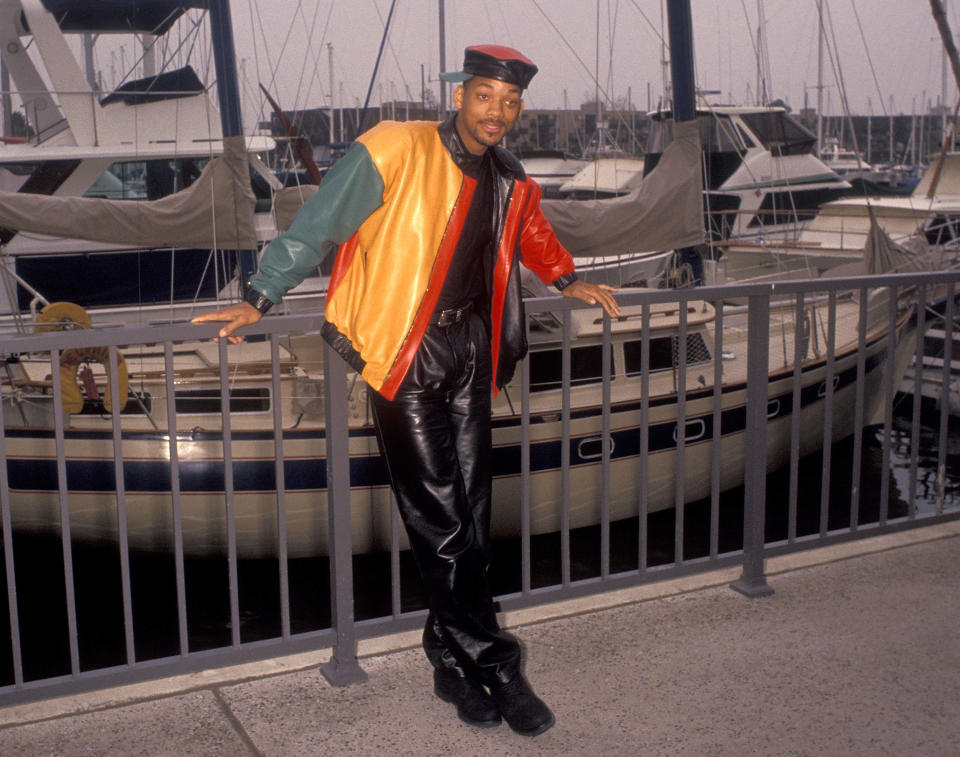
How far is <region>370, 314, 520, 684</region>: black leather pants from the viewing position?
3039 millimetres

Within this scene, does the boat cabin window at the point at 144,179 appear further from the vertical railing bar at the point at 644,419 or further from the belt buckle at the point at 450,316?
the belt buckle at the point at 450,316

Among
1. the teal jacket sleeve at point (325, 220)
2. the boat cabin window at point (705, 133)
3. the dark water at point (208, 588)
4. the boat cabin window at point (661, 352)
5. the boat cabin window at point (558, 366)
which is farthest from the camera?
the boat cabin window at point (705, 133)

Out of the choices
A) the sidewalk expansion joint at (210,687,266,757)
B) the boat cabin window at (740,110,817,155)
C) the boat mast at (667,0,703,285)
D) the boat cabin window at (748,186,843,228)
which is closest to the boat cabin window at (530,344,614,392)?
the boat mast at (667,0,703,285)

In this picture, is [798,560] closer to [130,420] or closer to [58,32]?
[130,420]

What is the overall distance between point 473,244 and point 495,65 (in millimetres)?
492

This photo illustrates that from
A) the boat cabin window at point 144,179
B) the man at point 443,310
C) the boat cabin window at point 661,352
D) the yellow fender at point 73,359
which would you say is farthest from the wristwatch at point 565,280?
the boat cabin window at point 144,179

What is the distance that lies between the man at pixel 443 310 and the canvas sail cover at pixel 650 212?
4.60m

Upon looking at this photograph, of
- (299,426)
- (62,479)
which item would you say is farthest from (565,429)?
(299,426)

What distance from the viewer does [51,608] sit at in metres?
8.79

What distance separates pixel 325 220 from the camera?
285 cm

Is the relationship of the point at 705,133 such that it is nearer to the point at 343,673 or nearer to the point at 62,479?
the point at 343,673

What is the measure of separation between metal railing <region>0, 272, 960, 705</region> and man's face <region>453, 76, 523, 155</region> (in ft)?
2.57

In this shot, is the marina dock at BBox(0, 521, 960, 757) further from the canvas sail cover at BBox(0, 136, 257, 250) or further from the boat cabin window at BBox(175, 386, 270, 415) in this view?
the canvas sail cover at BBox(0, 136, 257, 250)

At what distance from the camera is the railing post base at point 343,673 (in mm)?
3428
